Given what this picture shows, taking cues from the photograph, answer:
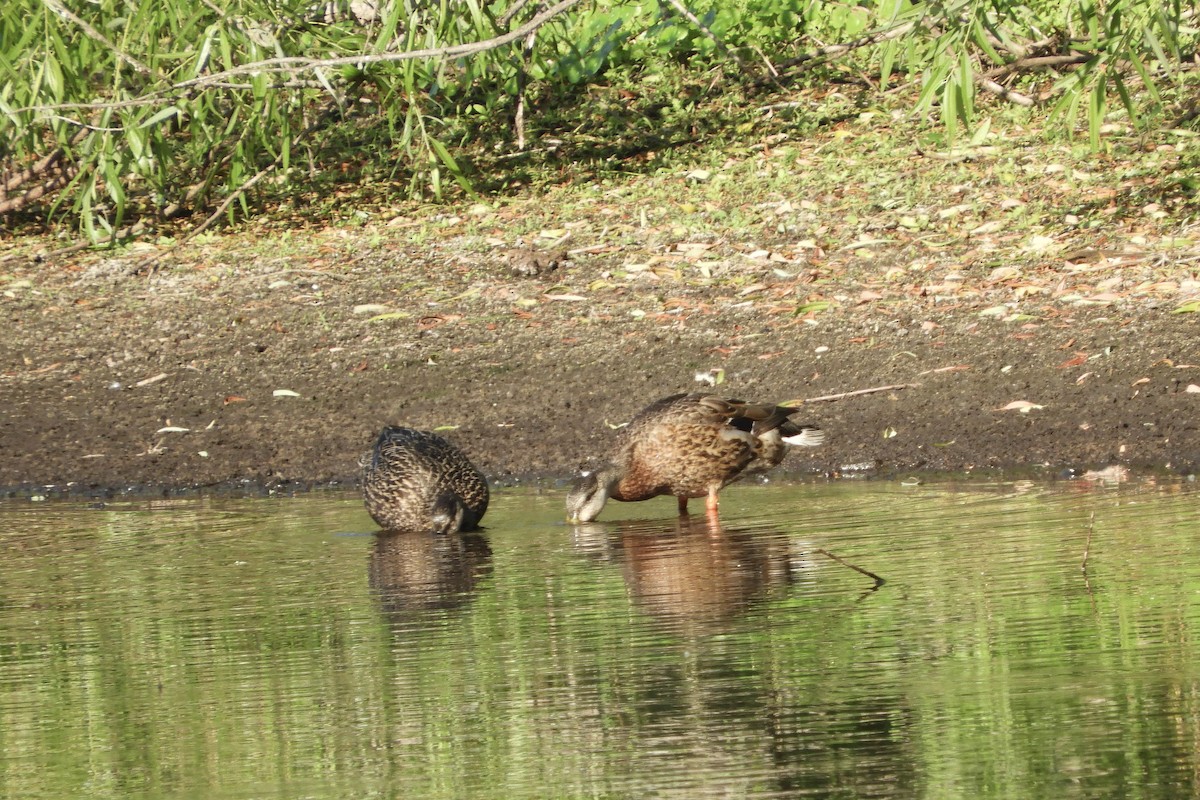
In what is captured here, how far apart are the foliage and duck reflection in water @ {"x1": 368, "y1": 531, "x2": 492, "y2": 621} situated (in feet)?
12.0

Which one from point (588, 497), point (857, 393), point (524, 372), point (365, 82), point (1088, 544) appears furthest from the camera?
point (365, 82)

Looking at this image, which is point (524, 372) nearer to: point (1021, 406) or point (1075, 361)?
point (1021, 406)

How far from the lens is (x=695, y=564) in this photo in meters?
7.62

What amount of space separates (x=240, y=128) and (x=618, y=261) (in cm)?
411

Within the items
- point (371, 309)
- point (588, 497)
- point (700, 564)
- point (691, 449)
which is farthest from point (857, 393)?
point (371, 309)

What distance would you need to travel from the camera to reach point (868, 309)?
1302 centimetres

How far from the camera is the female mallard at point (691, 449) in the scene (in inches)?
375

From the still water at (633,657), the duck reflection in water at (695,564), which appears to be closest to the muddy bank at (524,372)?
the still water at (633,657)

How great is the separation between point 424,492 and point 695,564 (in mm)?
2067

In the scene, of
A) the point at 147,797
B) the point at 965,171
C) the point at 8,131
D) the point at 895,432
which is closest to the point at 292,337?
the point at 8,131

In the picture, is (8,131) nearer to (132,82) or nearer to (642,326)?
(132,82)

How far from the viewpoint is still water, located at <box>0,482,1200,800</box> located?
14.5 feet

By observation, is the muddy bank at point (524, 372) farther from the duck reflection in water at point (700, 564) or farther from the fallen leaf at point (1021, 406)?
the duck reflection in water at point (700, 564)

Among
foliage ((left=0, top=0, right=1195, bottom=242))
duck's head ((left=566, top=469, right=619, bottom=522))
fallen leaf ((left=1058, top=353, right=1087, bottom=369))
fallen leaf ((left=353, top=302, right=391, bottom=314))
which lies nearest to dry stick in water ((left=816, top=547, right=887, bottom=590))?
duck's head ((left=566, top=469, right=619, bottom=522))
